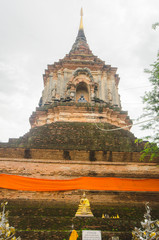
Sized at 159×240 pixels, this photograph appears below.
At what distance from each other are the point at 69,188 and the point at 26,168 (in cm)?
211

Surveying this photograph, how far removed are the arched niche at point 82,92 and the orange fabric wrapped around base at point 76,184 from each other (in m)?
8.38

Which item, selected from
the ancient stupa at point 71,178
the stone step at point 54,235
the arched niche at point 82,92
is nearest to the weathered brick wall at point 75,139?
the ancient stupa at point 71,178

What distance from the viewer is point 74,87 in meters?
14.0

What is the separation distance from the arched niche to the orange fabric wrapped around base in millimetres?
8383

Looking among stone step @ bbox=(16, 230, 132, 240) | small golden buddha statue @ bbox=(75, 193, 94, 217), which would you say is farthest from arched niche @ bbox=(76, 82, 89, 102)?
stone step @ bbox=(16, 230, 132, 240)

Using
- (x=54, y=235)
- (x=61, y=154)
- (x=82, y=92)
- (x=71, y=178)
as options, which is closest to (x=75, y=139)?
(x=61, y=154)

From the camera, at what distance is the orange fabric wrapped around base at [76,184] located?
6.77 metres

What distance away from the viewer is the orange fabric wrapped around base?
6773 millimetres

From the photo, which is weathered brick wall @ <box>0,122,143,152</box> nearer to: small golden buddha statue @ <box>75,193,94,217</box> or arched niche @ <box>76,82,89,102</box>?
small golden buddha statue @ <box>75,193,94,217</box>

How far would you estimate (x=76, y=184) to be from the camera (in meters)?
6.88

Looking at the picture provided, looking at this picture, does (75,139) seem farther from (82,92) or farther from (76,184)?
(82,92)

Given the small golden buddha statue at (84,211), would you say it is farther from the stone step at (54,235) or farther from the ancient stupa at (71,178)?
the stone step at (54,235)

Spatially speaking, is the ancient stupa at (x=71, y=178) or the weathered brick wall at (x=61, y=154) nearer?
the ancient stupa at (x=71, y=178)

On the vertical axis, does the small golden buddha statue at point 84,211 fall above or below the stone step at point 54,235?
above
